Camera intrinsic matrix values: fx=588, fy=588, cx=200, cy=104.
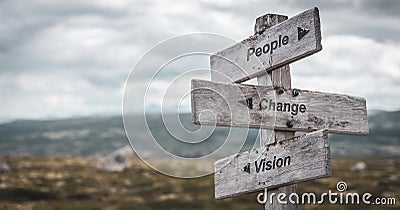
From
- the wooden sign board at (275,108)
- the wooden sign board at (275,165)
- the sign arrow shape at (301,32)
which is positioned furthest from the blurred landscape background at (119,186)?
the sign arrow shape at (301,32)

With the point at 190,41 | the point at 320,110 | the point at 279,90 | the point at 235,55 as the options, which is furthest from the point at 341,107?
the point at 190,41

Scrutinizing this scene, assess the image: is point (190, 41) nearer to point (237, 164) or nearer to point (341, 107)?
point (237, 164)

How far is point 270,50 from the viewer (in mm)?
6016

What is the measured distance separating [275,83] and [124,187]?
297ft

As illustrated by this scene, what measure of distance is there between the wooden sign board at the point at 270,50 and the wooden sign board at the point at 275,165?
32.5 inches

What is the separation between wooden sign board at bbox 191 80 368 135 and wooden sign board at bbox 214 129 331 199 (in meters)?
0.32

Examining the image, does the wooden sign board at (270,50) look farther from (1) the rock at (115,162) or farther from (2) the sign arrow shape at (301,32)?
(1) the rock at (115,162)

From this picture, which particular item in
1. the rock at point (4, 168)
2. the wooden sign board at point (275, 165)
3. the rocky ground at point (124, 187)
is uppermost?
the rock at point (4, 168)

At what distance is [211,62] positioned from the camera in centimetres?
664

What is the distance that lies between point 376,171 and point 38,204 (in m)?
55.9

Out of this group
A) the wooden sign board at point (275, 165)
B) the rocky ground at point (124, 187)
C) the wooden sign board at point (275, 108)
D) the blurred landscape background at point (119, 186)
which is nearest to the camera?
the wooden sign board at point (275, 165)

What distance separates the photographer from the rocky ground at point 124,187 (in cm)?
7431

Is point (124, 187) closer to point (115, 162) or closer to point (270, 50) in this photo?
point (115, 162)

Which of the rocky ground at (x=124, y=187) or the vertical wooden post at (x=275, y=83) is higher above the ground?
the vertical wooden post at (x=275, y=83)
